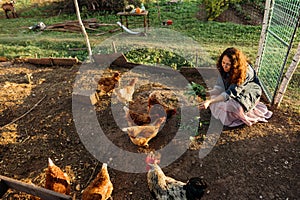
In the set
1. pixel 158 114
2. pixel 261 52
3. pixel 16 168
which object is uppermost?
pixel 261 52

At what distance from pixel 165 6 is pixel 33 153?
34.6 feet

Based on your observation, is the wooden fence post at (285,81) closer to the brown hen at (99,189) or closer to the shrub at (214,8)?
the brown hen at (99,189)

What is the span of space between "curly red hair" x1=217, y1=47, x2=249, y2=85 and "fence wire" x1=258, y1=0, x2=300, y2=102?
864 mm

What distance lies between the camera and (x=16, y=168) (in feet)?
10.6

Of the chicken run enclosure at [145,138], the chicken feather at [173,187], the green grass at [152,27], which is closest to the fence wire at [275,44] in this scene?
the chicken run enclosure at [145,138]

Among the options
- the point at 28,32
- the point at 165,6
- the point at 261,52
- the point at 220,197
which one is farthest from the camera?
the point at 165,6

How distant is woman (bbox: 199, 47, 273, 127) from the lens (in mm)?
3131

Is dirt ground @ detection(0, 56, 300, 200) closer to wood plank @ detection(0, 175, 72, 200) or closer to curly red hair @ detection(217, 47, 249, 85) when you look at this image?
wood plank @ detection(0, 175, 72, 200)

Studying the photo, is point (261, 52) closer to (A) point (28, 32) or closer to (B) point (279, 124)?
(B) point (279, 124)

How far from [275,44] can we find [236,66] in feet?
5.77

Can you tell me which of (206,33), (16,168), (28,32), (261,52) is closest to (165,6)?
(206,33)

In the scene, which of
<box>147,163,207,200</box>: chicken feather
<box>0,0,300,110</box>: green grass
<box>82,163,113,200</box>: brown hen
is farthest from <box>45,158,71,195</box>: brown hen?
<box>0,0,300,110</box>: green grass

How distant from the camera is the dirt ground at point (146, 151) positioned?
2.74 metres

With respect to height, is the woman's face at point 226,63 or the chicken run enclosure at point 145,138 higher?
the woman's face at point 226,63
